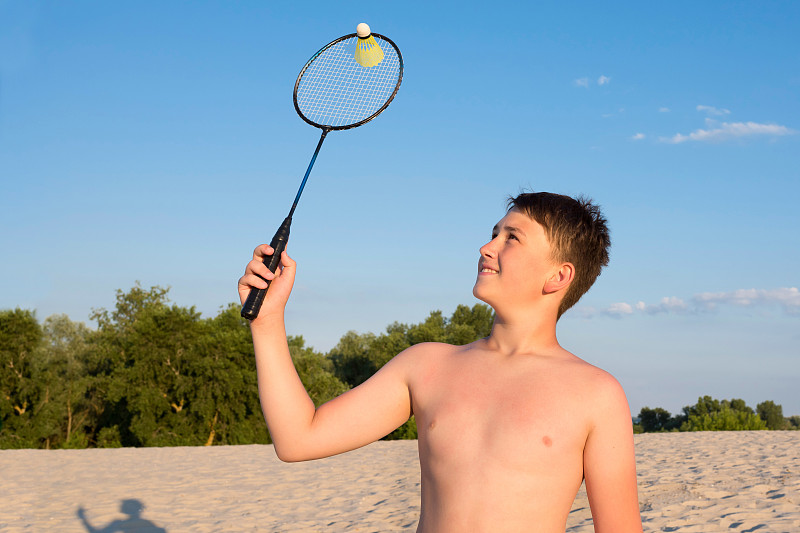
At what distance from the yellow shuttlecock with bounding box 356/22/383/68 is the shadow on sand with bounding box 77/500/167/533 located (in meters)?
8.07

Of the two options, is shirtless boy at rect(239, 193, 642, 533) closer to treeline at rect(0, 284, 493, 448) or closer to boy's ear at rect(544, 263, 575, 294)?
boy's ear at rect(544, 263, 575, 294)

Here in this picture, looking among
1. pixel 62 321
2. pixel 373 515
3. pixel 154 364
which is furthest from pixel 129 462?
pixel 62 321

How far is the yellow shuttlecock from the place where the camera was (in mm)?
3457

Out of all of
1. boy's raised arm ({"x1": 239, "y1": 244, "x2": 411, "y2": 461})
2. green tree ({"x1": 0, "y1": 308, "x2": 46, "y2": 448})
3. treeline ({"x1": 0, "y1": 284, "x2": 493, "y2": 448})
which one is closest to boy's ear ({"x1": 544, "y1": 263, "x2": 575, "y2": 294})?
boy's raised arm ({"x1": 239, "y1": 244, "x2": 411, "y2": 461})

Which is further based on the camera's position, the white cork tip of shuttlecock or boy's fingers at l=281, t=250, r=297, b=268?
the white cork tip of shuttlecock

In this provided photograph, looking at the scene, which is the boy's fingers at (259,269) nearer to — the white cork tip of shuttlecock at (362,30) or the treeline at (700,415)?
the white cork tip of shuttlecock at (362,30)

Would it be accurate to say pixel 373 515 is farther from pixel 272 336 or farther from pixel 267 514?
pixel 272 336

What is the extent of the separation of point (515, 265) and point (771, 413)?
4318 cm

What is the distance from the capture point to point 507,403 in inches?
83.8

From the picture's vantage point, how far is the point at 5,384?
1212 inches

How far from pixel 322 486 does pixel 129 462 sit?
7.86 metres

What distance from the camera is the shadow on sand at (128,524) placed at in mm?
9500

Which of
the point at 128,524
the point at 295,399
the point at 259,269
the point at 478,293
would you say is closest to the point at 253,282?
the point at 259,269

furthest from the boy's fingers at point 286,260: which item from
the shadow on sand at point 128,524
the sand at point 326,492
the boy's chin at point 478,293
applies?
the shadow on sand at point 128,524
